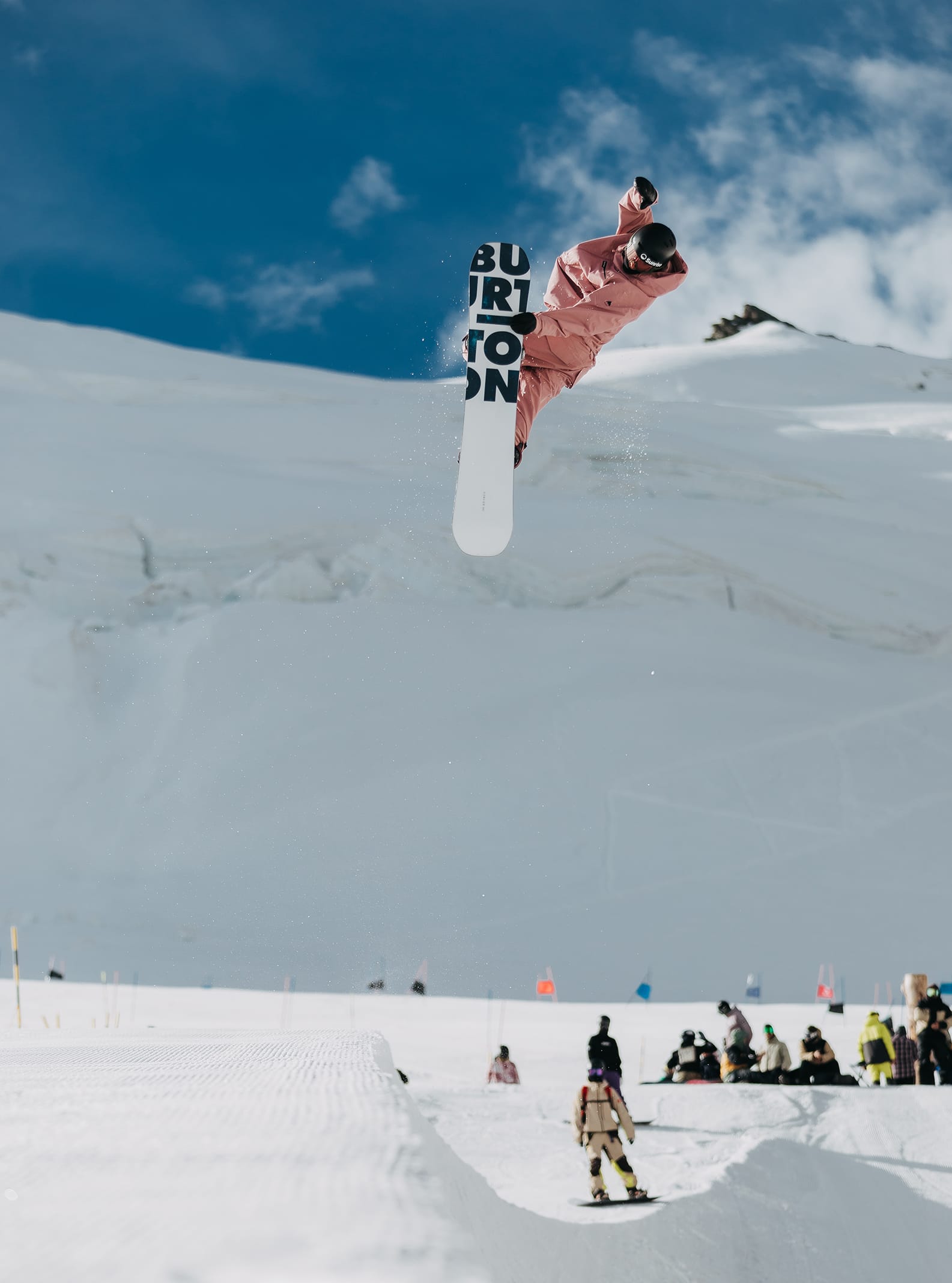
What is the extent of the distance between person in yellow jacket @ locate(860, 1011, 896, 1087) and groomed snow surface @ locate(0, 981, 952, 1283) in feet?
1.45

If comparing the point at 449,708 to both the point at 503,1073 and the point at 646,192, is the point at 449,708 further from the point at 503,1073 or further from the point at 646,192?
the point at 646,192

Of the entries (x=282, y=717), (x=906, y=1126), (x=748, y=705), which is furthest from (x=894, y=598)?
(x=906, y=1126)

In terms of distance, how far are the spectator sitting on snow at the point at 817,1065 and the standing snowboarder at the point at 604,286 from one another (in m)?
4.97

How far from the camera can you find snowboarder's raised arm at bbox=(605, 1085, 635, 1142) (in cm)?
514

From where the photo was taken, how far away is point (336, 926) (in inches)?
585

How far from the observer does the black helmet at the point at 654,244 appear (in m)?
4.80

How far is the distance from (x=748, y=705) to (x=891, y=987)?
17.6 ft

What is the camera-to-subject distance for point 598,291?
5.07m

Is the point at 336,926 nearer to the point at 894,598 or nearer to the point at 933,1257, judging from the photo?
the point at 933,1257

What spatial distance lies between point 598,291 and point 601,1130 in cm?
382

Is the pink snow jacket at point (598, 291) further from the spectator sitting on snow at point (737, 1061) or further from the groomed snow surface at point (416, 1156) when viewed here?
the spectator sitting on snow at point (737, 1061)

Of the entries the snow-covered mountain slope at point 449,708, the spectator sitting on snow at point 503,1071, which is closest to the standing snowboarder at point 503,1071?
the spectator sitting on snow at point 503,1071

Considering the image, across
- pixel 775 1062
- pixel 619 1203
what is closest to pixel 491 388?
pixel 619 1203

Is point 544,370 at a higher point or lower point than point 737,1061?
higher
